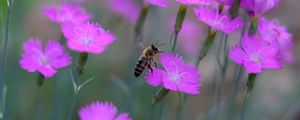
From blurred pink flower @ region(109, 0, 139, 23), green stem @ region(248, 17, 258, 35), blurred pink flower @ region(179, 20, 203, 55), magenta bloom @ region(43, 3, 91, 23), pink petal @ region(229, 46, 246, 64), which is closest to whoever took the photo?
pink petal @ region(229, 46, 246, 64)

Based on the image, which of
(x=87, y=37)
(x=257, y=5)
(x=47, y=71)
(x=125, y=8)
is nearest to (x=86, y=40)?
(x=87, y=37)

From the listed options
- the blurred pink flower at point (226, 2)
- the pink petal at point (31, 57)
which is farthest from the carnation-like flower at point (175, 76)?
the pink petal at point (31, 57)

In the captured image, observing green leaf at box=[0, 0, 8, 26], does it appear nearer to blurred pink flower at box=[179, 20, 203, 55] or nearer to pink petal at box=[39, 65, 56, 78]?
pink petal at box=[39, 65, 56, 78]

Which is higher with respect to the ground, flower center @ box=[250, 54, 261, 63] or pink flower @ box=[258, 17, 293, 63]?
pink flower @ box=[258, 17, 293, 63]

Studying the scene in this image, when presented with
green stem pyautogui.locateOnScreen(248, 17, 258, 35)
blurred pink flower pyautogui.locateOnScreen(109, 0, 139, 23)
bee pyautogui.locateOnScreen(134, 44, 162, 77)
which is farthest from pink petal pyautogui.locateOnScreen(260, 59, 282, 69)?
blurred pink flower pyautogui.locateOnScreen(109, 0, 139, 23)

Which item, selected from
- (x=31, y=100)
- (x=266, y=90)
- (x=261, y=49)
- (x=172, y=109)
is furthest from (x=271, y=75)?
(x=261, y=49)

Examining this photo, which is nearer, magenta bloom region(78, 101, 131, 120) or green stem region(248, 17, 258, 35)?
magenta bloom region(78, 101, 131, 120)
